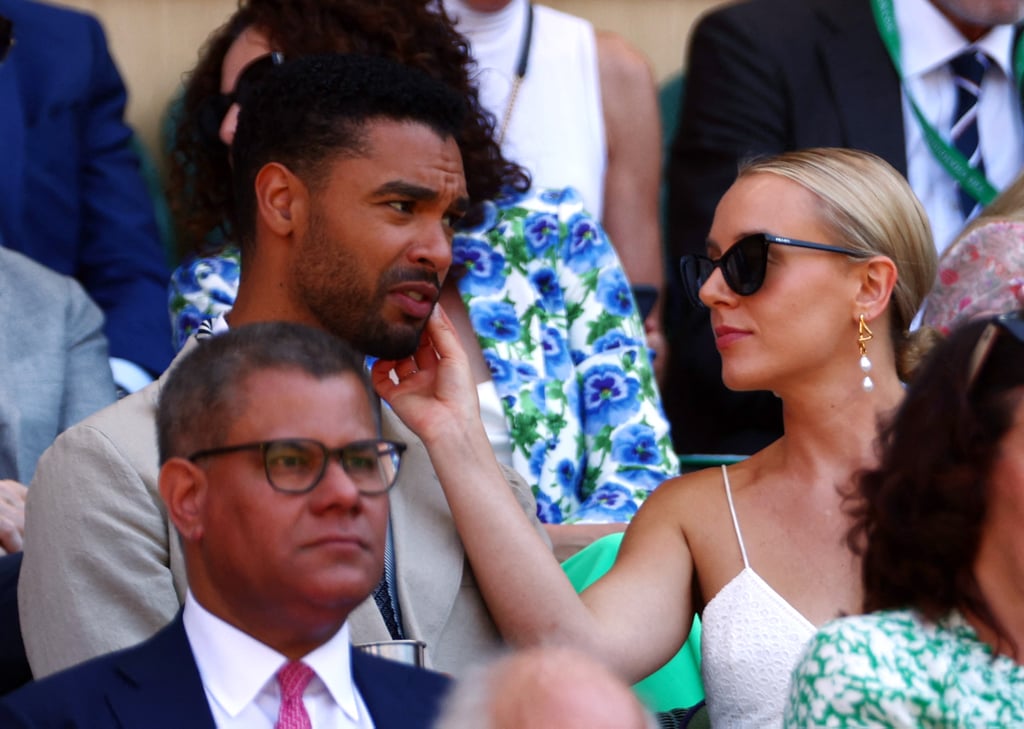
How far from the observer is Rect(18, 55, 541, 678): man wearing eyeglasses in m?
2.43

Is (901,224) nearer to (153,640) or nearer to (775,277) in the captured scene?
(775,277)

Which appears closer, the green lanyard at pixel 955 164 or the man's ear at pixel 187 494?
the man's ear at pixel 187 494

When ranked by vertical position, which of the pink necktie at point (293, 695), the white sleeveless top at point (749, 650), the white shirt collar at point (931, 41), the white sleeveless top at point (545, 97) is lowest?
the white sleeveless top at point (749, 650)

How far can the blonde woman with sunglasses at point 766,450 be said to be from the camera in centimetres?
275

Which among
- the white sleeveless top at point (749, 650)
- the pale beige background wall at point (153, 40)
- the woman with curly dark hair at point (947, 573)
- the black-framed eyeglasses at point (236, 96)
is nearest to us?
the woman with curly dark hair at point (947, 573)

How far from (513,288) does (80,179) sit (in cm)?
113

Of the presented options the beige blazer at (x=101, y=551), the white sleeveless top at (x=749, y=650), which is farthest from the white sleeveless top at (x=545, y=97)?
the beige blazer at (x=101, y=551)

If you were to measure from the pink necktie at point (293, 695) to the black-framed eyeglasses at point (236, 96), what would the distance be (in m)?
1.58

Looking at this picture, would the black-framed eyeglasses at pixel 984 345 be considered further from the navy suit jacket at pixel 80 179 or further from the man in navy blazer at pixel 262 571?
the navy suit jacket at pixel 80 179

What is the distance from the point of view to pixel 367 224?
2959 mm

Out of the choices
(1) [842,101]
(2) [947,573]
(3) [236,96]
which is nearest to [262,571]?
(2) [947,573]

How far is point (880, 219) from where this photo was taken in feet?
9.84

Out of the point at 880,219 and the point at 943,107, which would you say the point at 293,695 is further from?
the point at 943,107

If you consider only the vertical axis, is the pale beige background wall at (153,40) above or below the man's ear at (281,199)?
below
